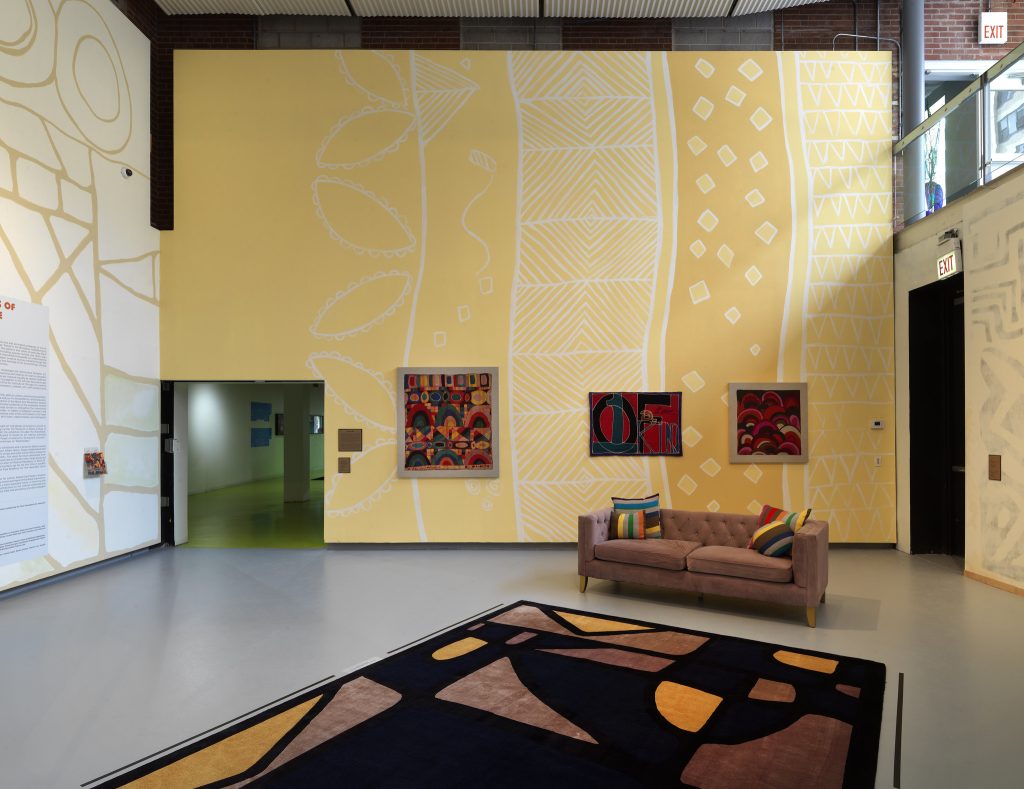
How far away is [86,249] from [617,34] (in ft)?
22.9

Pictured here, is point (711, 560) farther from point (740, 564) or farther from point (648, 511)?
point (648, 511)

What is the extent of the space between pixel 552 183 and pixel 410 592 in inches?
200

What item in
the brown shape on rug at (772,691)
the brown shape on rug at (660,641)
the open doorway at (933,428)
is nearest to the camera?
the brown shape on rug at (772,691)

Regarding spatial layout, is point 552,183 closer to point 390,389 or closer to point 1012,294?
point 390,389

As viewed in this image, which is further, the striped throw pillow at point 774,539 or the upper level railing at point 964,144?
the upper level railing at point 964,144

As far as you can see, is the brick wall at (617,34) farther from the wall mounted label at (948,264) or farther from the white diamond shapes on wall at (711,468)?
the white diamond shapes on wall at (711,468)

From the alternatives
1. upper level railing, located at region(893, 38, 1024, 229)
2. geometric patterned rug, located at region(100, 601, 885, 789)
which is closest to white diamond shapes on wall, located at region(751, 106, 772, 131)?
upper level railing, located at region(893, 38, 1024, 229)

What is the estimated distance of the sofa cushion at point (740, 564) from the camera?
17.0 ft

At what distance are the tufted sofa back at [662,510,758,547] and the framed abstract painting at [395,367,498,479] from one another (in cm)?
239

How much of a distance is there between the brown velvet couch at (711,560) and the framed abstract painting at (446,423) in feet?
7.17

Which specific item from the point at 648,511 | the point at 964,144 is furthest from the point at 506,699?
the point at 964,144

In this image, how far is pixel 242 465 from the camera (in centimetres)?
1520

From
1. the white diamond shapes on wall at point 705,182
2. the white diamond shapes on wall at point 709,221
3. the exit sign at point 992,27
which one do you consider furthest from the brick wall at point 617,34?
the exit sign at point 992,27

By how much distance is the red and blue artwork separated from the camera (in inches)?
318
